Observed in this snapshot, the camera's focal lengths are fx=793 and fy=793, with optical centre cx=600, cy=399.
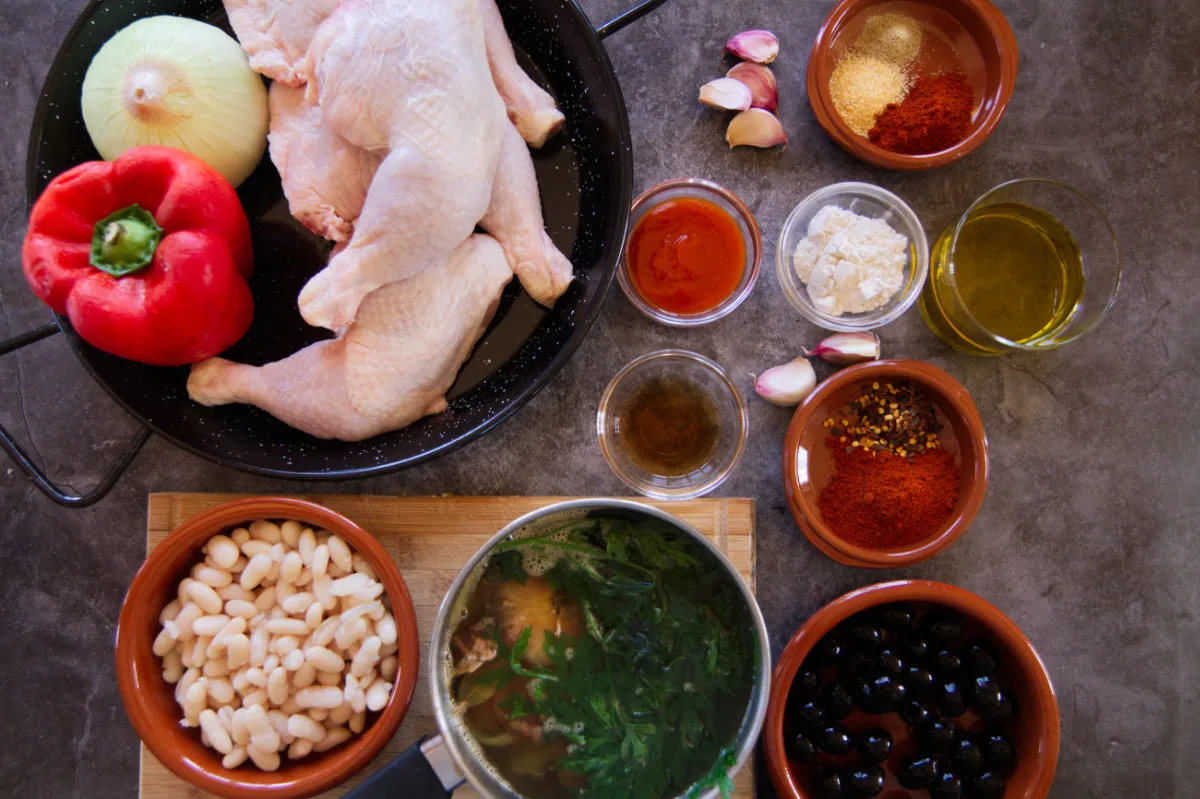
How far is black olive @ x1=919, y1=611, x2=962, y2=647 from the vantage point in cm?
116

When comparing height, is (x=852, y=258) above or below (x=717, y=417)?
above

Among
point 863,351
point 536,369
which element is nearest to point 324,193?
point 536,369

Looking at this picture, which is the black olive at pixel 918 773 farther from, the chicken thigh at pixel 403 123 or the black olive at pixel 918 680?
the chicken thigh at pixel 403 123

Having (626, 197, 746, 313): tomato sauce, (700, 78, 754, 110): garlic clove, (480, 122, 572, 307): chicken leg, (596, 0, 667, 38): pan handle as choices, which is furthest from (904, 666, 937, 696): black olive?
(596, 0, 667, 38): pan handle

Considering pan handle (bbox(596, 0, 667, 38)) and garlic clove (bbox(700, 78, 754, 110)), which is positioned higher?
pan handle (bbox(596, 0, 667, 38))

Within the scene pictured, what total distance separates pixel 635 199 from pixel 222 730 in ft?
3.15

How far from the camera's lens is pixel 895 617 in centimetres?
116

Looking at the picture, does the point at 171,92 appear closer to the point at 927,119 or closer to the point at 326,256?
the point at 326,256

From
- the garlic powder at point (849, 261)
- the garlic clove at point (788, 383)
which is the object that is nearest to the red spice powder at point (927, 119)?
the garlic powder at point (849, 261)

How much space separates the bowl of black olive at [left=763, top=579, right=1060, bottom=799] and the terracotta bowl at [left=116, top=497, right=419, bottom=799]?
1.75 feet

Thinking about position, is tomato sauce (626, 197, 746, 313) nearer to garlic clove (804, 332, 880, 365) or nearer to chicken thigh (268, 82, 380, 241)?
garlic clove (804, 332, 880, 365)

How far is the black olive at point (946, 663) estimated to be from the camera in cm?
115

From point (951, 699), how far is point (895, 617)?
141 mm

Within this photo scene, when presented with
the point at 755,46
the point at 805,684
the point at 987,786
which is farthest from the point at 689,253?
the point at 987,786
